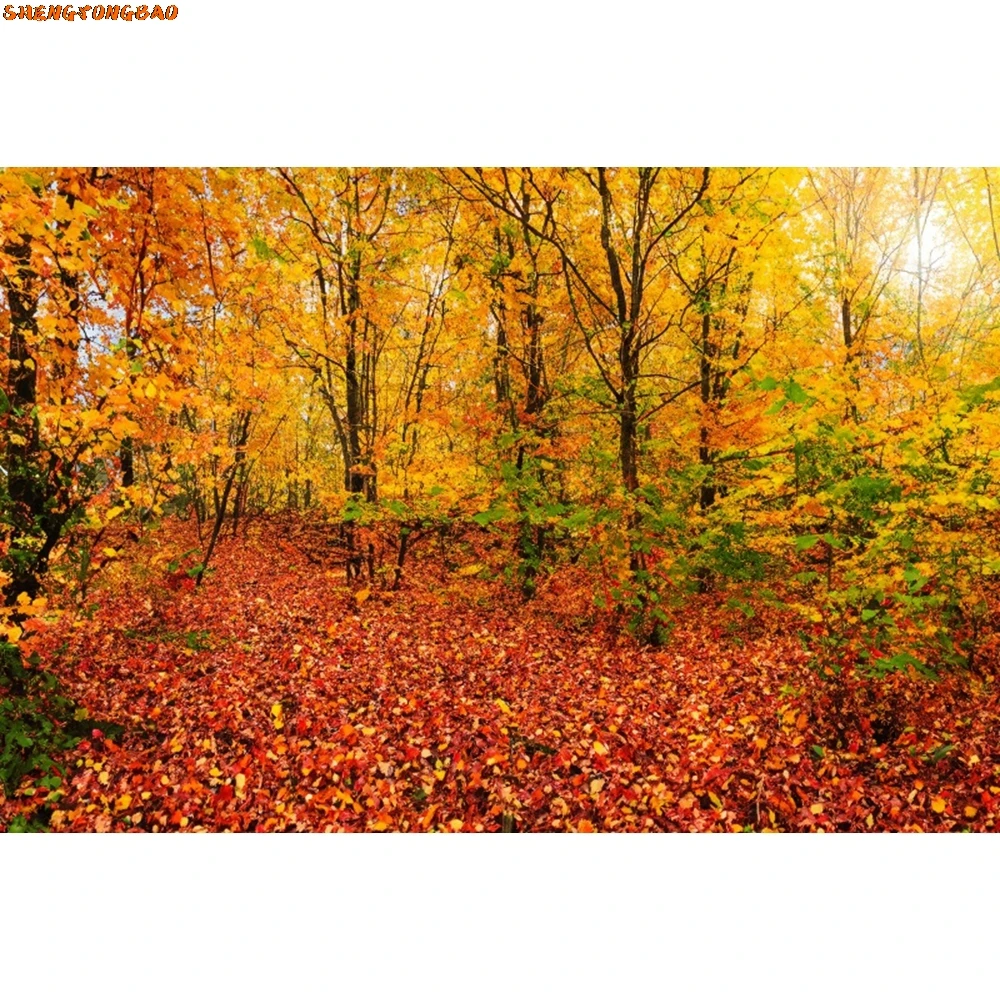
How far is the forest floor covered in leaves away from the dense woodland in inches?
1.0

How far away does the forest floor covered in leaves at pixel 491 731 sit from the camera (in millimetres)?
3070

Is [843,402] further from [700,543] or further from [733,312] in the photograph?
[733,312]

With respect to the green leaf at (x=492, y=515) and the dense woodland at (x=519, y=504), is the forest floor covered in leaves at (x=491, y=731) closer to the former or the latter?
the dense woodland at (x=519, y=504)

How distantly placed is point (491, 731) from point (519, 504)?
249cm
